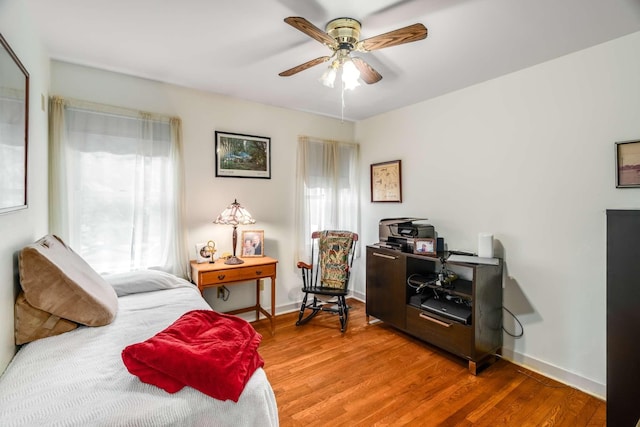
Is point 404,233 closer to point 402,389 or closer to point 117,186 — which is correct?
point 402,389

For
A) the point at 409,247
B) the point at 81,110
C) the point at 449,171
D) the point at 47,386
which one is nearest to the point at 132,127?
the point at 81,110

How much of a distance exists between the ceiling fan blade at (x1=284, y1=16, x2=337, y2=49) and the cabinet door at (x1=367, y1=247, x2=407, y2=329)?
2.07m

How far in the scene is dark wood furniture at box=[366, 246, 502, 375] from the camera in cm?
242

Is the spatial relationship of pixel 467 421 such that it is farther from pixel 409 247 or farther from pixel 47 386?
pixel 47 386

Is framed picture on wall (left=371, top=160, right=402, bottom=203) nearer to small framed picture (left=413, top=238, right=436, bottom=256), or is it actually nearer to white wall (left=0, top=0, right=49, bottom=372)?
small framed picture (left=413, top=238, right=436, bottom=256)

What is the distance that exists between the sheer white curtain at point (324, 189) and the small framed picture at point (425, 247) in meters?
1.30

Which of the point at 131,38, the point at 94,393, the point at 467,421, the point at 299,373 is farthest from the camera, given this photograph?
the point at 299,373

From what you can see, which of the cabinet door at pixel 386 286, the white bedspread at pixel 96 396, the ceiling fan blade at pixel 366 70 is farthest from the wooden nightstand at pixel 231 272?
the ceiling fan blade at pixel 366 70

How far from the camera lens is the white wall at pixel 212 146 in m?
2.62

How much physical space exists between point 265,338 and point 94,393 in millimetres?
2067

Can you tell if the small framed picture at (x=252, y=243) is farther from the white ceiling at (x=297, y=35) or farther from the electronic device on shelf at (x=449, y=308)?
the electronic device on shelf at (x=449, y=308)

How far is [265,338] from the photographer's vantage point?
3014mm

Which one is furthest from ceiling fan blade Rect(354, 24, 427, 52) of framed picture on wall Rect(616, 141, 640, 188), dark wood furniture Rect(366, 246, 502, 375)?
dark wood furniture Rect(366, 246, 502, 375)

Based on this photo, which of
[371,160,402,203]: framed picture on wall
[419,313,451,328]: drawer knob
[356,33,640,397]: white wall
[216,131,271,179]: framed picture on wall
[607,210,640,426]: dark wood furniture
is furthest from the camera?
[371,160,402,203]: framed picture on wall
